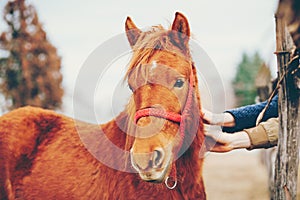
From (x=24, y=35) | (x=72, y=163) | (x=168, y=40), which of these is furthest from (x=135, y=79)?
(x=24, y=35)

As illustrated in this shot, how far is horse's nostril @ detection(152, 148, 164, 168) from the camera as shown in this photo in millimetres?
2443

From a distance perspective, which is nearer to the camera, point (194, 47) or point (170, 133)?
point (170, 133)

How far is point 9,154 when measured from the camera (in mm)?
3623

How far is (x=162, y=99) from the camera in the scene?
105 inches

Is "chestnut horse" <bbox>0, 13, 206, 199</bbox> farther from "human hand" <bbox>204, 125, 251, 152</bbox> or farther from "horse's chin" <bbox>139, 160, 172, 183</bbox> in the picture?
"human hand" <bbox>204, 125, 251, 152</bbox>

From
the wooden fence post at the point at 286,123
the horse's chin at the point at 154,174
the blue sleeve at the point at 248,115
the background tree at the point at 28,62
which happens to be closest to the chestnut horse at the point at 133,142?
the horse's chin at the point at 154,174

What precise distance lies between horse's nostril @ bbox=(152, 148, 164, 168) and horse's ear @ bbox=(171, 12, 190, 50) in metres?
0.85

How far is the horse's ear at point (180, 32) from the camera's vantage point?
2.89 m

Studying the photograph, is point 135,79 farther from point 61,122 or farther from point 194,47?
point 61,122

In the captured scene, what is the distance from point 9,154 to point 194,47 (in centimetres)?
193

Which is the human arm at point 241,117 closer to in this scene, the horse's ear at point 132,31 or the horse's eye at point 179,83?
the horse's eye at point 179,83

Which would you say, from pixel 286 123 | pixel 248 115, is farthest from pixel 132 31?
pixel 286 123

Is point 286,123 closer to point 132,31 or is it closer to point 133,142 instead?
point 133,142

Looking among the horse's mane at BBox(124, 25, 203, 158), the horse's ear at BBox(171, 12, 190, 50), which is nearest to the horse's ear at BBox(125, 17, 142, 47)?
the horse's mane at BBox(124, 25, 203, 158)
